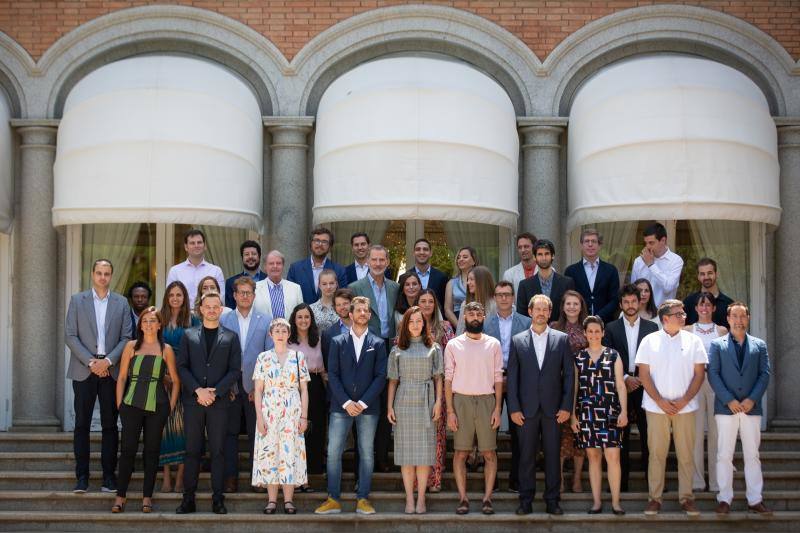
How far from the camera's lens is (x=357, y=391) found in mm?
8891

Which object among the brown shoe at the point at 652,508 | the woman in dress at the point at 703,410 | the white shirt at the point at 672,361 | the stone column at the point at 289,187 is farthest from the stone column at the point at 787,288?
the stone column at the point at 289,187

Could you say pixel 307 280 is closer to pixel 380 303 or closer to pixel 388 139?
pixel 380 303

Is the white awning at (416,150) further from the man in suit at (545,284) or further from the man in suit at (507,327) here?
the man in suit at (507,327)

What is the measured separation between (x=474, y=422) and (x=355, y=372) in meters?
1.13

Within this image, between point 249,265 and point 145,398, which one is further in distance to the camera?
point 249,265

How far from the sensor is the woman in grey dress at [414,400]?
8781mm

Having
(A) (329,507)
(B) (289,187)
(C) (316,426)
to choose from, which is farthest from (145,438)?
(B) (289,187)

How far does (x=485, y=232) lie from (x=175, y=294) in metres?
4.20

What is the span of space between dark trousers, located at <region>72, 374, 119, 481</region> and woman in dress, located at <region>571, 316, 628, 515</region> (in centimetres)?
421

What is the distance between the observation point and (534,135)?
11.7 m

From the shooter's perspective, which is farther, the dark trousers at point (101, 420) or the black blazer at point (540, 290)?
the black blazer at point (540, 290)

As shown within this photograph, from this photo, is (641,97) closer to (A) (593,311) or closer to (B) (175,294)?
(A) (593,311)

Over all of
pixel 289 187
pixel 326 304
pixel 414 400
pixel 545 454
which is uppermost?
pixel 289 187

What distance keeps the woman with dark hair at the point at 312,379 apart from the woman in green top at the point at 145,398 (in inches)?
44.2
